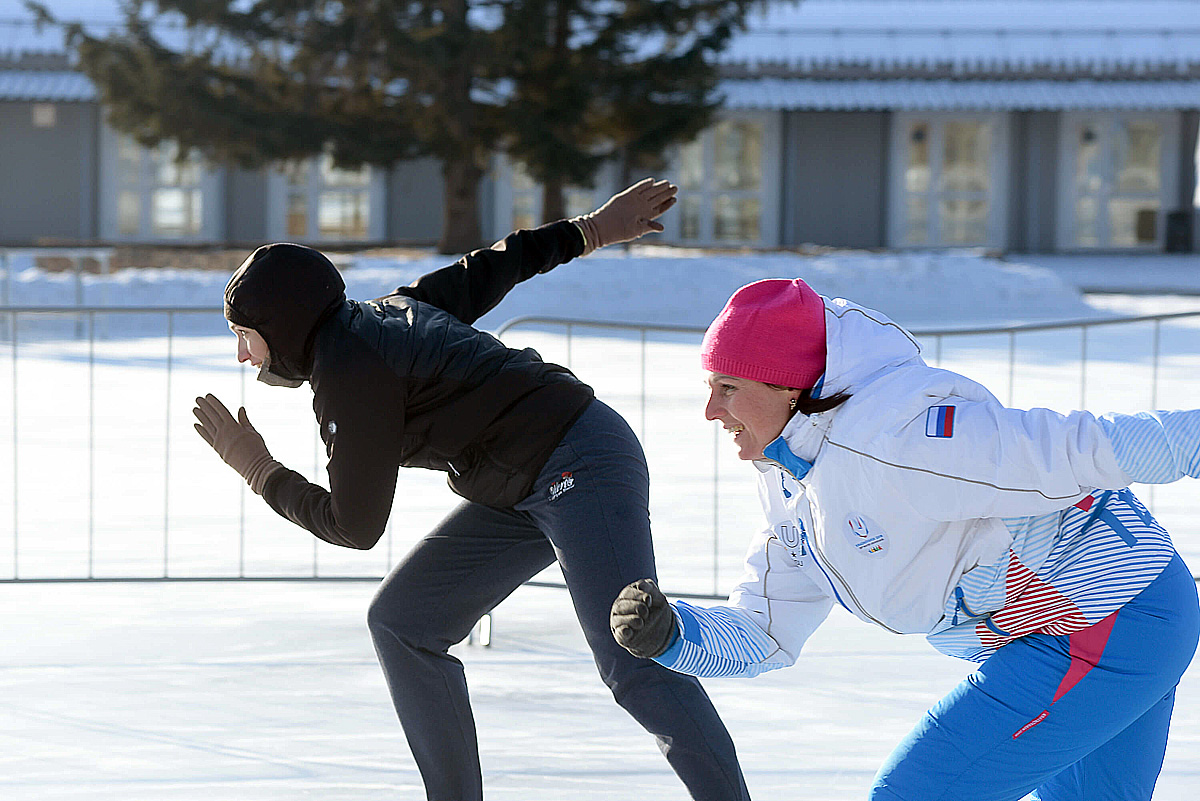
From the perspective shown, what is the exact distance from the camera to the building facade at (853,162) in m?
27.4

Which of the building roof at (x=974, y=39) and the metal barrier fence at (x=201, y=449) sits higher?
the building roof at (x=974, y=39)

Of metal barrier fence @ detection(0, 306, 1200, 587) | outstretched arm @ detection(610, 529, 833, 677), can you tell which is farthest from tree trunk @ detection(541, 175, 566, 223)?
outstretched arm @ detection(610, 529, 833, 677)

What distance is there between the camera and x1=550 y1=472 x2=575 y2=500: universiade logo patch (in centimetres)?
305

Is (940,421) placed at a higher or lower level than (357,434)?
higher

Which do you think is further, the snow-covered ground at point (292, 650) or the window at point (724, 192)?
the window at point (724, 192)

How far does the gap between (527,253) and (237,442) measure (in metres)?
0.86

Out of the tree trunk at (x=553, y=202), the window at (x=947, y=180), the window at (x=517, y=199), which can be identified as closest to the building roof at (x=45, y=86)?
the window at (x=517, y=199)

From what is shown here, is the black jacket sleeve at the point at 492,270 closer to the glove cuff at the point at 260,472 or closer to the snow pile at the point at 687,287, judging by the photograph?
the glove cuff at the point at 260,472

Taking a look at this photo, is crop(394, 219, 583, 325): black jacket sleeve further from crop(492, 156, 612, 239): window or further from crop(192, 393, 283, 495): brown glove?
crop(492, 156, 612, 239): window

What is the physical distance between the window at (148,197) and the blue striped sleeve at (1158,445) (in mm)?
26569

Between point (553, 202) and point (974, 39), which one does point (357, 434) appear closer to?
point (553, 202)

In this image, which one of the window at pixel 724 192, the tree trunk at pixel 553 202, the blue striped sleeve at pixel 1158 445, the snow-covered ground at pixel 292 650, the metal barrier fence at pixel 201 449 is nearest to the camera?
the blue striped sleeve at pixel 1158 445

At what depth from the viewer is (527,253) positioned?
3.55 m

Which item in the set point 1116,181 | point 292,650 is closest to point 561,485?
point 292,650
